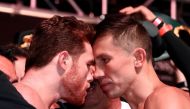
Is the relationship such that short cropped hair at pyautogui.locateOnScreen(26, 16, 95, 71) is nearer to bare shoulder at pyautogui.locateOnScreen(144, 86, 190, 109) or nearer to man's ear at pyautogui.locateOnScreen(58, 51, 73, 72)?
man's ear at pyautogui.locateOnScreen(58, 51, 73, 72)

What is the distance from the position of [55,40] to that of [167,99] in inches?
18.4

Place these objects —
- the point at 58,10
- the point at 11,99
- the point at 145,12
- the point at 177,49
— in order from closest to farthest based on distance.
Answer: the point at 11,99 → the point at 177,49 → the point at 145,12 → the point at 58,10

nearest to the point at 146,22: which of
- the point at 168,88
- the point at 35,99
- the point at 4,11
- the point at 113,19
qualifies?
the point at 113,19

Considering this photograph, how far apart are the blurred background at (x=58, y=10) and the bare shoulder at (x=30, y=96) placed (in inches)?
58.0

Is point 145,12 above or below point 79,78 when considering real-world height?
above

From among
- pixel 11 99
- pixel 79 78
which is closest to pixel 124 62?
pixel 79 78

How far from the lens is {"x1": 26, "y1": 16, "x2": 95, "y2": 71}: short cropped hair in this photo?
6.20ft

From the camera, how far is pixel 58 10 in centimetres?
438

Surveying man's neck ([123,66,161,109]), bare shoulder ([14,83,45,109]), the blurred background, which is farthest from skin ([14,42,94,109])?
the blurred background

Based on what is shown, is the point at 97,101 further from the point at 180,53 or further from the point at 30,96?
the point at 30,96

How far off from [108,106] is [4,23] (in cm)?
171

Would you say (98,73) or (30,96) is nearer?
(30,96)

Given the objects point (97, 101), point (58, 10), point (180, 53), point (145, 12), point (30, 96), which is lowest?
point (97, 101)

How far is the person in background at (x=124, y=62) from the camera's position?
2055mm
